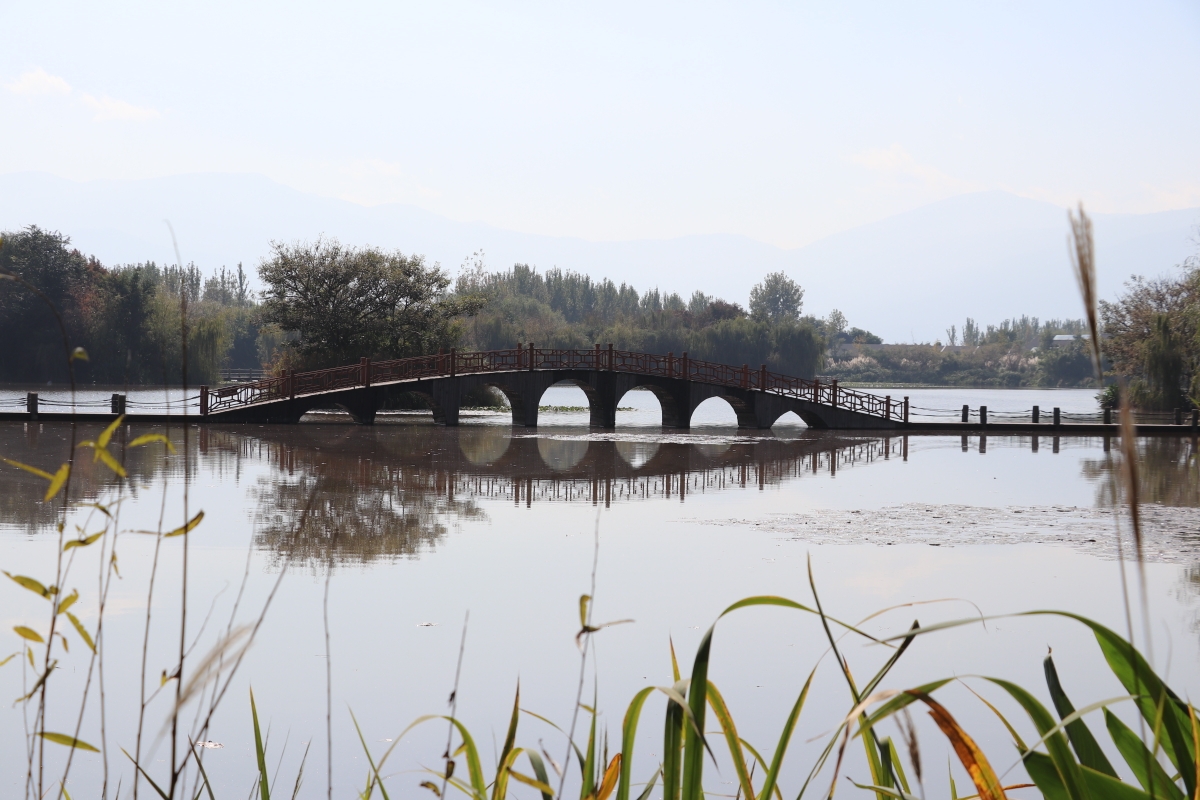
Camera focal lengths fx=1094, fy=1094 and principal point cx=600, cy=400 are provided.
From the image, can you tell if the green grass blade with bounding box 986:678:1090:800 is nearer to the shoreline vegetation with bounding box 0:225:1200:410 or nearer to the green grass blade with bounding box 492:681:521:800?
the green grass blade with bounding box 492:681:521:800

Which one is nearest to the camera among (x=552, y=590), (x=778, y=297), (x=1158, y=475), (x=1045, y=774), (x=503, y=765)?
(x=1045, y=774)

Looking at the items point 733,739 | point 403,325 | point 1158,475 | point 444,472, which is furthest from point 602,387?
point 733,739

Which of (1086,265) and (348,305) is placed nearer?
(1086,265)

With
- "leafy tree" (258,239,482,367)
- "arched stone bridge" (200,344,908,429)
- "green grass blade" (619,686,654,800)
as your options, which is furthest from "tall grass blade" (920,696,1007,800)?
"leafy tree" (258,239,482,367)

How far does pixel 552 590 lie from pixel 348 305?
36582 mm

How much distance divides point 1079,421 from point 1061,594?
31.2 m

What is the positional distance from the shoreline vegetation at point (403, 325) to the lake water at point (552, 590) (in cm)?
273

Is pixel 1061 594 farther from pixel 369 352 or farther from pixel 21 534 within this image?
pixel 369 352

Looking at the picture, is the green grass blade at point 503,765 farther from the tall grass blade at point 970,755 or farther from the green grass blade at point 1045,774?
the green grass blade at point 1045,774

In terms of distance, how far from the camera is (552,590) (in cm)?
942

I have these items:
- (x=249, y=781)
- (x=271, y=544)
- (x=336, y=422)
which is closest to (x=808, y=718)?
(x=249, y=781)

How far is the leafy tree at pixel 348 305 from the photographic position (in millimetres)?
43750

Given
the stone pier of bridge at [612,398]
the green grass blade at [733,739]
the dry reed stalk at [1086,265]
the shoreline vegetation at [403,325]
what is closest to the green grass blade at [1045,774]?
the green grass blade at [733,739]

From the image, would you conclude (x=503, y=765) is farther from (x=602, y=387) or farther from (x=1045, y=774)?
(x=602, y=387)
